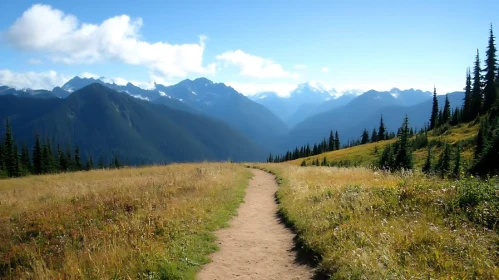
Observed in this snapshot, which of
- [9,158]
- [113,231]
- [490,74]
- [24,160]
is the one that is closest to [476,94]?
[490,74]

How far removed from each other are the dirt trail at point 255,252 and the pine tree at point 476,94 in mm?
83823

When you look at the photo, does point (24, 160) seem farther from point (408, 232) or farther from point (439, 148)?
point (408, 232)

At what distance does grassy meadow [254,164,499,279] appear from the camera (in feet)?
20.2

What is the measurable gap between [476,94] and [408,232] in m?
95.0

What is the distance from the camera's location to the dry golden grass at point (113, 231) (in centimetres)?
787

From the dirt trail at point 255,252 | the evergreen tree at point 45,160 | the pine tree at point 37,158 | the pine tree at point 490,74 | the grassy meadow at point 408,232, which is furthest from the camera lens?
the evergreen tree at point 45,160

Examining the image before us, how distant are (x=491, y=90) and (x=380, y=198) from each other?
85.7 metres

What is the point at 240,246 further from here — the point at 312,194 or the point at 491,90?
the point at 491,90

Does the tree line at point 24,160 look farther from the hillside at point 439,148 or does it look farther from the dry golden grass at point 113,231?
the dry golden grass at point 113,231

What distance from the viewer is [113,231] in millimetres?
10289

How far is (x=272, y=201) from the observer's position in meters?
18.3

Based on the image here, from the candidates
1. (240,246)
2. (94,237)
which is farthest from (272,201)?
(94,237)

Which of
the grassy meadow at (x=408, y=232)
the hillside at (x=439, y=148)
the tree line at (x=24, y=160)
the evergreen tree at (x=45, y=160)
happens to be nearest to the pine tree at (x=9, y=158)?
the tree line at (x=24, y=160)

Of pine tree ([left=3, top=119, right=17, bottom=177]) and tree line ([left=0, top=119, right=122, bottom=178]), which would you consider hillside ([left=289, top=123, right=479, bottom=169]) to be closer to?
tree line ([left=0, top=119, right=122, bottom=178])
